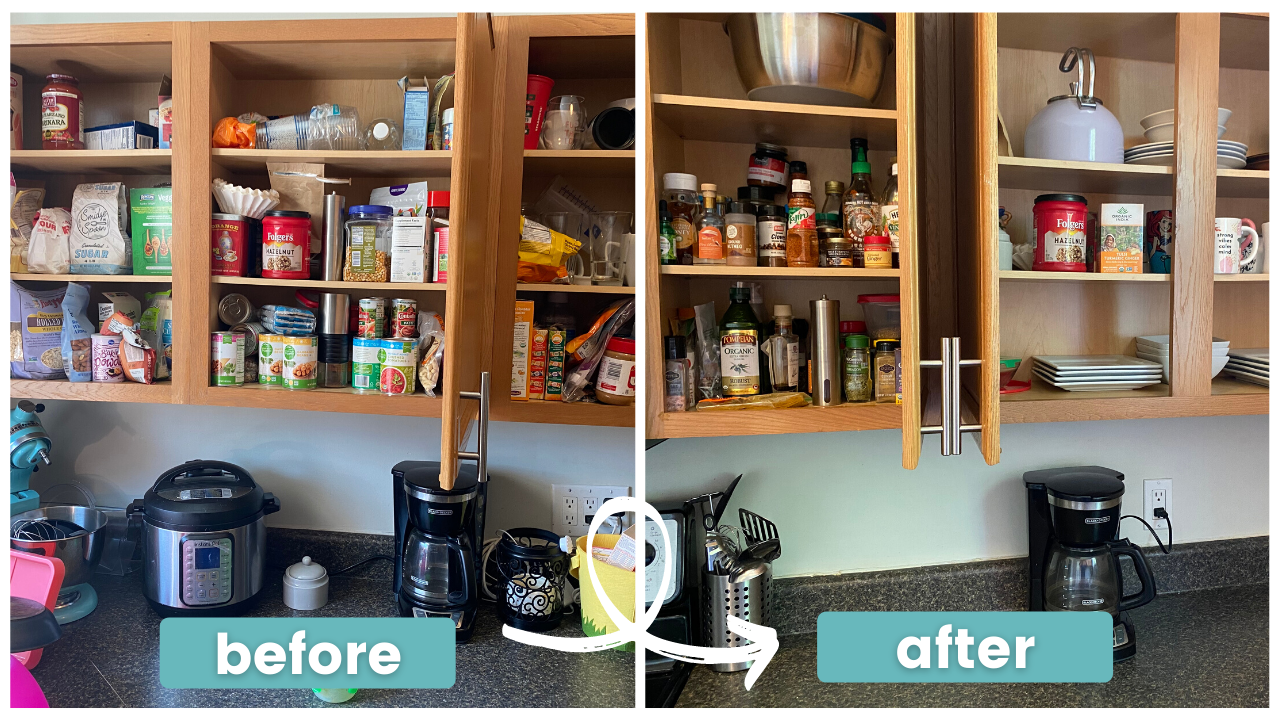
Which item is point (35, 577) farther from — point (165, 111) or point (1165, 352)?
point (1165, 352)

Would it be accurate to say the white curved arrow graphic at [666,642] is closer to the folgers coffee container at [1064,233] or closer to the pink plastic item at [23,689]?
the pink plastic item at [23,689]

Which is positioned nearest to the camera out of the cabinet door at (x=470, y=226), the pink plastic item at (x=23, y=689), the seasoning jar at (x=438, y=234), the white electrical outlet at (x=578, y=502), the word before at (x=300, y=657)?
the cabinet door at (x=470, y=226)

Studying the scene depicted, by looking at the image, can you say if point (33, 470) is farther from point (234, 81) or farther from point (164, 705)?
point (234, 81)

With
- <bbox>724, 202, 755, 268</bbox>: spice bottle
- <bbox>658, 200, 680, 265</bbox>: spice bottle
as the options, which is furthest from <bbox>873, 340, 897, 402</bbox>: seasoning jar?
<bbox>658, 200, 680, 265</bbox>: spice bottle

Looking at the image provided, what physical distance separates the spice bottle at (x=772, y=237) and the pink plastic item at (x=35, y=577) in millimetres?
1190

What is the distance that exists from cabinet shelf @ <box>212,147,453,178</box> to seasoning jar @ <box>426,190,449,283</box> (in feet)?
0.19

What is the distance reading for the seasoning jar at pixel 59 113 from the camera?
3.97 feet

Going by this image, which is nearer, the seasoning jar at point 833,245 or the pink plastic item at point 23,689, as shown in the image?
the pink plastic item at point 23,689

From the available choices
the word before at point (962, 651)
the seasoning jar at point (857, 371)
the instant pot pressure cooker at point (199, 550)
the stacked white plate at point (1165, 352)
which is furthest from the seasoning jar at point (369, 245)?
the stacked white plate at point (1165, 352)

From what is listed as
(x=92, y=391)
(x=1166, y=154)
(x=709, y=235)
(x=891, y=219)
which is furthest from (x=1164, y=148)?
(x=92, y=391)

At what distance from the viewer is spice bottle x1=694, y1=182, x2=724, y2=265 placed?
1047 mm

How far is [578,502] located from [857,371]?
0.54 m
